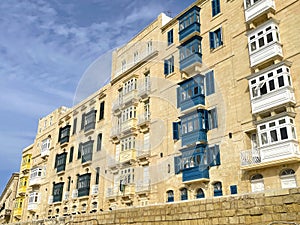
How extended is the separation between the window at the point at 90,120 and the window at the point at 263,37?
18693mm

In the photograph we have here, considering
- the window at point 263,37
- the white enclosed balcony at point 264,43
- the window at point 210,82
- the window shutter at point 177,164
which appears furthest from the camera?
the window shutter at point 177,164

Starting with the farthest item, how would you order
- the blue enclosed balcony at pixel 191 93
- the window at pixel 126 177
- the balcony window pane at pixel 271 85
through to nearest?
the window at pixel 126 177, the blue enclosed balcony at pixel 191 93, the balcony window pane at pixel 271 85

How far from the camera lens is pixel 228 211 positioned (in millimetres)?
13078

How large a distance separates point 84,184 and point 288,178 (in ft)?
66.9

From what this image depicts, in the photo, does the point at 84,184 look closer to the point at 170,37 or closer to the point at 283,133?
the point at 170,37

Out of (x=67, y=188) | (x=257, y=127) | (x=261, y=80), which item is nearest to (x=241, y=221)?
(x=257, y=127)

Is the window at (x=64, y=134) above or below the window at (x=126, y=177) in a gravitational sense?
above

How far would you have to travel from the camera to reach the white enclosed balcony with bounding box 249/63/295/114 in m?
16.9

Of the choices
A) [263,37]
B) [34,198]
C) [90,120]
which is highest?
[90,120]

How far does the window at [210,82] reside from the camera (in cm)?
2160

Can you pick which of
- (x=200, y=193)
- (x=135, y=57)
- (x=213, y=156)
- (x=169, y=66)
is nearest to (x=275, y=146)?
(x=213, y=156)

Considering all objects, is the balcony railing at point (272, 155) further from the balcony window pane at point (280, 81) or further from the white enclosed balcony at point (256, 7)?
the white enclosed balcony at point (256, 7)

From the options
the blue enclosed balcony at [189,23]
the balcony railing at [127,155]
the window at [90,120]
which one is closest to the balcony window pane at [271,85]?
the blue enclosed balcony at [189,23]

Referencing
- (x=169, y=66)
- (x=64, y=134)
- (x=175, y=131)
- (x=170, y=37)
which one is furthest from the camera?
(x=64, y=134)
